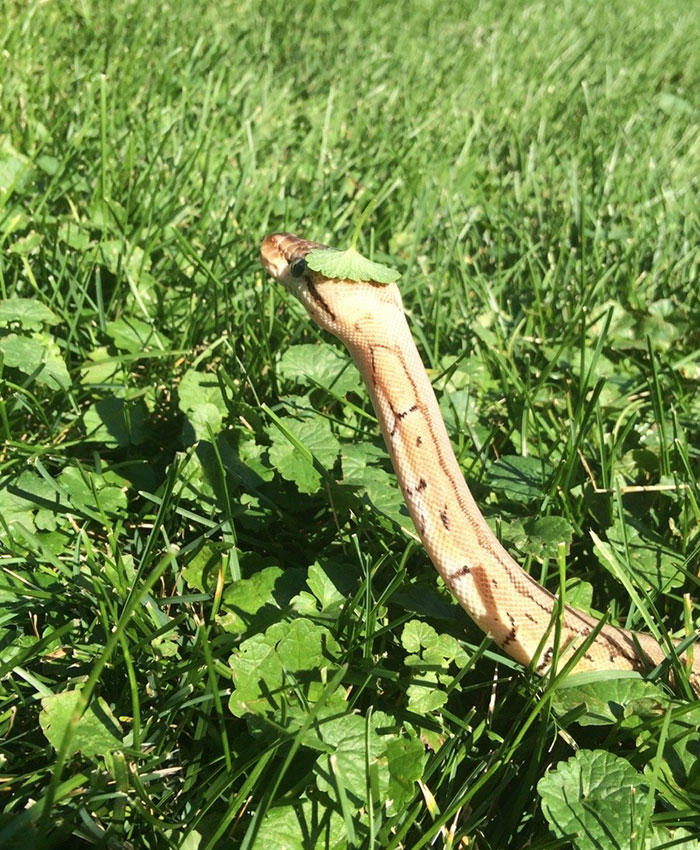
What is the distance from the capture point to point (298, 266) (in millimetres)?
2742

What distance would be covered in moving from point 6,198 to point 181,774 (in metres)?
2.81

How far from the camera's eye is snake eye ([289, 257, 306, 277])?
273 centimetres

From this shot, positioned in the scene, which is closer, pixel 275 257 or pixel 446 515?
pixel 446 515

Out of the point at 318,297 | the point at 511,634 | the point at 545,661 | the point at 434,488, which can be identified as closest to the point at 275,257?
the point at 318,297

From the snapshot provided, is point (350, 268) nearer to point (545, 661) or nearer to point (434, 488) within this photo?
point (434, 488)

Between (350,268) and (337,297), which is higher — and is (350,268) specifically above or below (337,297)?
above

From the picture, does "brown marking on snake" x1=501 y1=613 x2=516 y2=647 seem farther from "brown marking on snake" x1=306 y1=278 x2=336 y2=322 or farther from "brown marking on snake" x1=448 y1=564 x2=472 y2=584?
"brown marking on snake" x1=306 y1=278 x2=336 y2=322

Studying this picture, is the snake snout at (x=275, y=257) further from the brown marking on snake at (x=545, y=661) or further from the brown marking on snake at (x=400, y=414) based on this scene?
the brown marking on snake at (x=545, y=661)

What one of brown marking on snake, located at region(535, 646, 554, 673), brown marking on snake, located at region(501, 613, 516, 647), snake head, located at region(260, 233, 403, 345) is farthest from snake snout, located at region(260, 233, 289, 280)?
brown marking on snake, located at region(535, 646, 554, 673)

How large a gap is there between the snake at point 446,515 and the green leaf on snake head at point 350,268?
6 cm

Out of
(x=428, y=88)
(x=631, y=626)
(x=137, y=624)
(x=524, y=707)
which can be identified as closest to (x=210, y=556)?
(x=137, y=624)

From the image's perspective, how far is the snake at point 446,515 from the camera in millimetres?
2332

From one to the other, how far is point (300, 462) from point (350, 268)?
719mm

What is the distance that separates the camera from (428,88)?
6.67 metres
